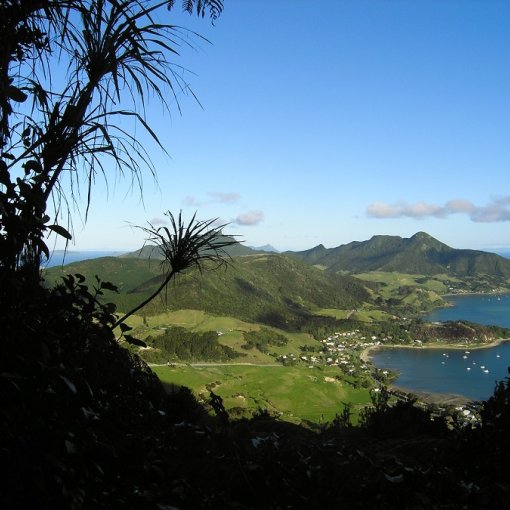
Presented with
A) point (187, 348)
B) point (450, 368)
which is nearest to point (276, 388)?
point (187, 348)

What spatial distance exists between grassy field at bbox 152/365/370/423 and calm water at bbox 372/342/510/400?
428 inches

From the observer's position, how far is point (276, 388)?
59.2 meters

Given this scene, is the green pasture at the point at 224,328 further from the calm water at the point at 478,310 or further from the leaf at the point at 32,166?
the leaf at the point at 32,166

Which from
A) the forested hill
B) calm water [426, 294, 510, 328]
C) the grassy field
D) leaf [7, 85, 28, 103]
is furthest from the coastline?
leaf [7, 85, 28, 103]

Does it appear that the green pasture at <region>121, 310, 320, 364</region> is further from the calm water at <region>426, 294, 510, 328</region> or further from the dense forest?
the dense forest

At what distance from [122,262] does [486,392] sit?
131 m

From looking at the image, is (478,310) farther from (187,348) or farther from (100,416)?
(100,416)

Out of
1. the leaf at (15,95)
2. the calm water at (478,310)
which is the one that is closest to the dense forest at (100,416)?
the leaf at (15,95)

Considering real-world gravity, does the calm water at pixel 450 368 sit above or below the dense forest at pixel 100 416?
below

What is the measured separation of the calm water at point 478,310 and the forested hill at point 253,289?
30.2 m

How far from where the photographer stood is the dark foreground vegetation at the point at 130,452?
4.02 ft

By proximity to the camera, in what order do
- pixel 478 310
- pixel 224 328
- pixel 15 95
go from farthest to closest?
pixel 478 310, pixel 224 328, pixel 15 95

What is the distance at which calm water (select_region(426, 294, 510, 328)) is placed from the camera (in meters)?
127

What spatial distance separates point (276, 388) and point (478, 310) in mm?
114597
